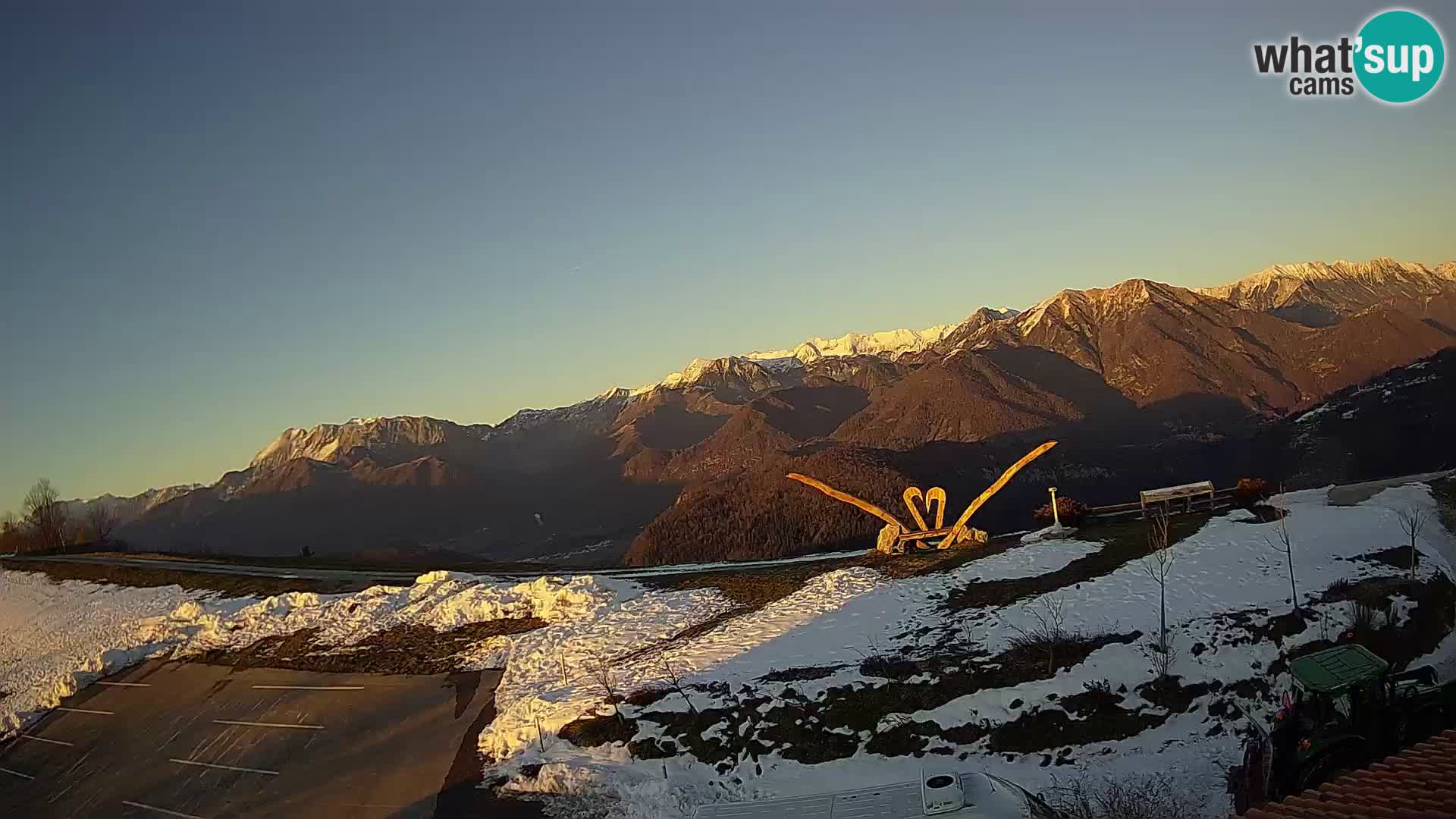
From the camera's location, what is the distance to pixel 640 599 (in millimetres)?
35750

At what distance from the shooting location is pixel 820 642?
25656 mm

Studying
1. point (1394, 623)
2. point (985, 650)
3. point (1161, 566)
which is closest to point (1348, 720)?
point (1161, 566)

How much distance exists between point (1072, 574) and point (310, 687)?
91.5ft

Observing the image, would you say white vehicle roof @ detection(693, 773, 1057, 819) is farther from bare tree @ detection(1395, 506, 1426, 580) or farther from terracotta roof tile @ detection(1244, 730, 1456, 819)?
bare tree @ detection(1395, 506, 1426, 580)

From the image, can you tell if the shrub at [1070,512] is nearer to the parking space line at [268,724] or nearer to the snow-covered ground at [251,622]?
the snow-covered ground at [251,622]

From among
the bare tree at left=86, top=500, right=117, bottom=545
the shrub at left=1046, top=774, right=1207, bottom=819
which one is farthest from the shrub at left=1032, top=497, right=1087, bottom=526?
the bare tree at left=86, top=500, right=117, bottom=545

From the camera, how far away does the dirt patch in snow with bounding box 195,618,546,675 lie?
31.5 meters

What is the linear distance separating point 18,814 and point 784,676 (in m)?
24.1

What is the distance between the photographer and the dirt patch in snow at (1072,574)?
26500 millimetres

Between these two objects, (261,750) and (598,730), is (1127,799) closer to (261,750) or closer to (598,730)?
(598,730)

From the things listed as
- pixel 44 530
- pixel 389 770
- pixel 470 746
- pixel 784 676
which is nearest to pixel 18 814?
pixel 389 770

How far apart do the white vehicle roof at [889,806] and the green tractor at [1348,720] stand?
4061 mm

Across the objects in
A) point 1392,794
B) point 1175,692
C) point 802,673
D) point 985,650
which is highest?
point 1392,794

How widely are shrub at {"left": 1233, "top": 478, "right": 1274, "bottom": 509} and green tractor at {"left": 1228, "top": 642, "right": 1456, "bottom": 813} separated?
776 inches
